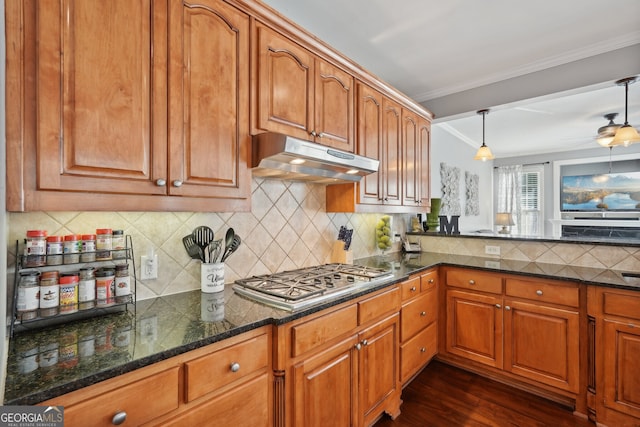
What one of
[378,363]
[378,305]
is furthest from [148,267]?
[378,363]

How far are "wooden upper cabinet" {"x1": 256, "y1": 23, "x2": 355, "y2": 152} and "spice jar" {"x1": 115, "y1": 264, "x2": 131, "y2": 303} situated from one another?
0.87 metres

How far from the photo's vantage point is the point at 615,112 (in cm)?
397

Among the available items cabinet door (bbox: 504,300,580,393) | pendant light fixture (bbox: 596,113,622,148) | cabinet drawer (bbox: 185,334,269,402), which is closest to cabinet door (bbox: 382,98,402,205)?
cabinet door (bbox: 504,300,580,393)

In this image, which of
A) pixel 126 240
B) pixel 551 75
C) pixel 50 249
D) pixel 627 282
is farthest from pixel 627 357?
pixel 50 249

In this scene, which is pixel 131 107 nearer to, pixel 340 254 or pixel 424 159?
pixel 340 254

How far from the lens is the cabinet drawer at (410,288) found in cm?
213

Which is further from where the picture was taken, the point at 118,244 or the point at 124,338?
the point at 118,244

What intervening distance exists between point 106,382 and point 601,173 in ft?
25.9

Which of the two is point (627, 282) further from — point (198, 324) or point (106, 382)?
point (106, 382)

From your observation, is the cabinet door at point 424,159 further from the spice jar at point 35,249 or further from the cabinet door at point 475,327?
the spice jar at point 35,249

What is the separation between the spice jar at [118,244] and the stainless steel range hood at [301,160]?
647 millimetres

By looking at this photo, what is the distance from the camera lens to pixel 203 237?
→ 63.4 inches

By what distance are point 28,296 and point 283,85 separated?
1.39 metres

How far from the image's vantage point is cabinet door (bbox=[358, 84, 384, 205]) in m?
2.18
